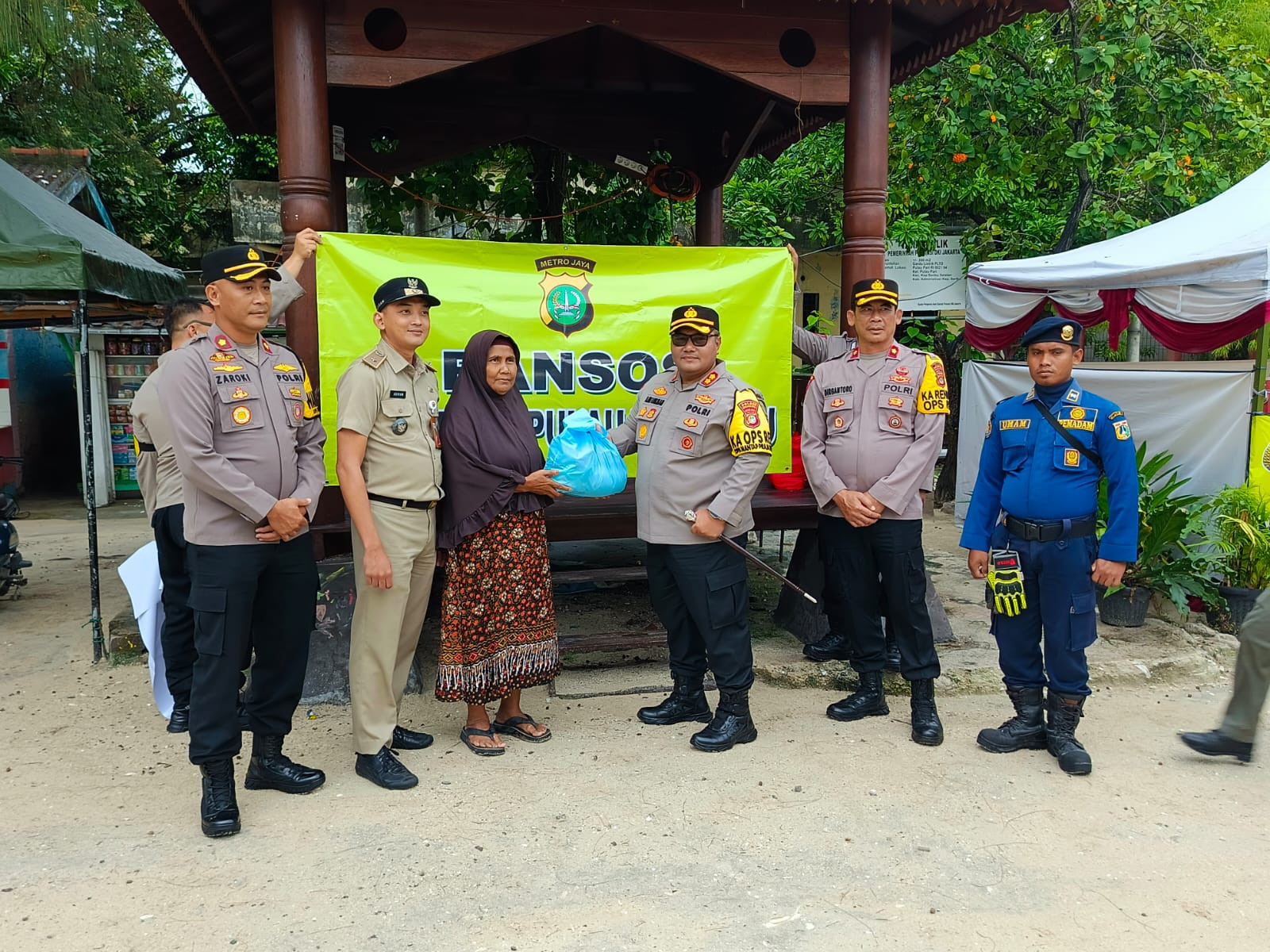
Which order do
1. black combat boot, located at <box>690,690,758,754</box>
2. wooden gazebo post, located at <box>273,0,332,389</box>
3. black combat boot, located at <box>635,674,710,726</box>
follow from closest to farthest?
black combat boot, located at <box>690,690,758,754</box>
black combat boot, located at <box>635,674,710,726</box>
wooden gazebo post, located at <box>273,0,332,389</box>

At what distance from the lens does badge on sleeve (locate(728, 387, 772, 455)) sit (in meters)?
3.51

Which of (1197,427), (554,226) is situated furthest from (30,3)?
(1197,427)

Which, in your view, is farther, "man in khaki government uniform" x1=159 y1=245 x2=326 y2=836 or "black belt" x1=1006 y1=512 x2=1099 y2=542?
"black belt" x1=1006 y1=512 x2=1099 y2=542

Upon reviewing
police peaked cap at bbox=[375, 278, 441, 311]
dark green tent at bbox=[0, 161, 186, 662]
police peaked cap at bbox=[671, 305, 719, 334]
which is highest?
dark green tent at bbox=[0, 161, 186, 662]

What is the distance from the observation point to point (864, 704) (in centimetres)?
402

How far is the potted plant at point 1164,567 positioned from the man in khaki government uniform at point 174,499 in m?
4.65

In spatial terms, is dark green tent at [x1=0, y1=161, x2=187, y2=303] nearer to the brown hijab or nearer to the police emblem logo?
the police emblem logo

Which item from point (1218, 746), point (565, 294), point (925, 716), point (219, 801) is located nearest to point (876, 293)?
point (565, 294)

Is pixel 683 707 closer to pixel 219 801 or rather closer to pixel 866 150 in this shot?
pixel 219 801

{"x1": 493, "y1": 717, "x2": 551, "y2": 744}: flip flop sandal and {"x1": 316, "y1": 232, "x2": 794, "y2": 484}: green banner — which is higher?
{"x1": 316, "y1": 232, "x2": 794, "y2": 484}: green banner

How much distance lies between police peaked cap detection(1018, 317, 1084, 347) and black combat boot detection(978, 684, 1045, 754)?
138 centimetres

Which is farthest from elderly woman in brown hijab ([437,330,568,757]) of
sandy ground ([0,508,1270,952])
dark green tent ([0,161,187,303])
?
dark green tent ([0,161,187,303])

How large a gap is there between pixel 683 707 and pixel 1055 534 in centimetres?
166

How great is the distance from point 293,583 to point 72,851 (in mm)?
1048
